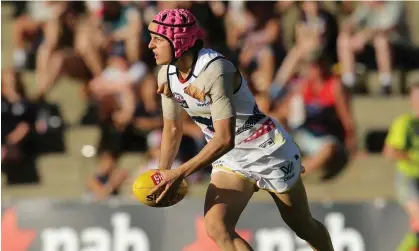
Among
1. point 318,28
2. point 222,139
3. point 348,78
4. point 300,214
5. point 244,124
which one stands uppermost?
point 222,139

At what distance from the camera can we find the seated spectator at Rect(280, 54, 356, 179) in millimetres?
11438

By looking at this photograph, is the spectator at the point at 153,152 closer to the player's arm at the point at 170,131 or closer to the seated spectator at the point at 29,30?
the seated spectator at the point at 29,30

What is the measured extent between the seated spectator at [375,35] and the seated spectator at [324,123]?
964mm

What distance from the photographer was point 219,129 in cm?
645

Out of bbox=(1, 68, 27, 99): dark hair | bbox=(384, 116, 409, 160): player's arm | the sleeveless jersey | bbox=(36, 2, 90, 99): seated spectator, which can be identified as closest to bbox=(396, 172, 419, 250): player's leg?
bbox=(384, 116, 409, 160): player's arm

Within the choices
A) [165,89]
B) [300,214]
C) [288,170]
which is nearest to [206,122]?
[165,89]

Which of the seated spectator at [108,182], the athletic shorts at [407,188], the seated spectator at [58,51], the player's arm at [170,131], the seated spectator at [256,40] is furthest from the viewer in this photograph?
the seated spectator at [58,51]

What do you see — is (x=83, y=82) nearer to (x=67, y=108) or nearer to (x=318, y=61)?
(x=67, y=108)

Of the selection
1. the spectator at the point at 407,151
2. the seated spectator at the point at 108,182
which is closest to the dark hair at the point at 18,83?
the seated spectator at the point at 108,182

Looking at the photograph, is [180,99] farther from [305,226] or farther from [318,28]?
[318,28]

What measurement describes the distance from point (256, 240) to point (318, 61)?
277 cm

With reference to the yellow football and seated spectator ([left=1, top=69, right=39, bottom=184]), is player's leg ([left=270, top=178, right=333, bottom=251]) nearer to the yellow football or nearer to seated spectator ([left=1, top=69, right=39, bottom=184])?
the yellow football

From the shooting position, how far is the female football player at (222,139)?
646cm

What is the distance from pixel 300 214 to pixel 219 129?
1.15 metres
